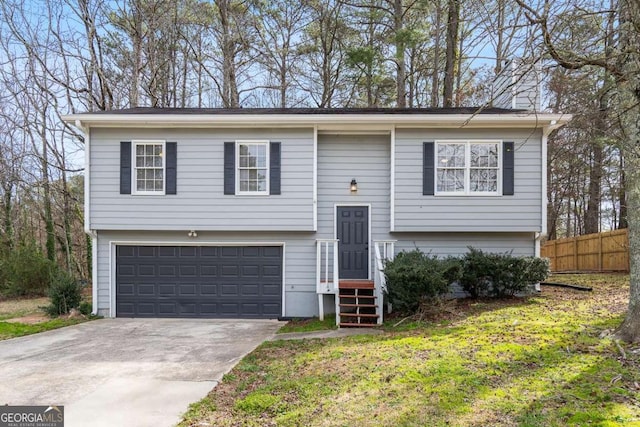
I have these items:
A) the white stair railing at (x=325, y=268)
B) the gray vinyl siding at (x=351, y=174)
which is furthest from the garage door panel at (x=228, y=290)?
the gray vinyl siding at (x=351, y=174)

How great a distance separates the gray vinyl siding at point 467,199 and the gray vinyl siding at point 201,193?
2112 millimetres

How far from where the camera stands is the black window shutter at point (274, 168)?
861cm

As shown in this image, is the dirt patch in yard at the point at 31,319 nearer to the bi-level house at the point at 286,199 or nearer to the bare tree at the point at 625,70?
the bi-level house at the point at 286,199

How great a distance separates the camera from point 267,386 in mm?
4180

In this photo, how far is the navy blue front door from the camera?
29.4 ft

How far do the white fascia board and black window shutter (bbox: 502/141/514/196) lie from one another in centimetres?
53

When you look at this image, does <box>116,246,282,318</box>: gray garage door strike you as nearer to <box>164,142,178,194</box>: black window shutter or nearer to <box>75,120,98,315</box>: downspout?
<box>75,120,98,315</box>: downspout

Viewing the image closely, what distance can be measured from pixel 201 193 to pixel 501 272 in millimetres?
6711

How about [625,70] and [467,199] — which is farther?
[467,199]

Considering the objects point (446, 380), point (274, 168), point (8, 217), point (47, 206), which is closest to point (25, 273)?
point (47, 206)

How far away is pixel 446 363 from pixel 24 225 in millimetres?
17665

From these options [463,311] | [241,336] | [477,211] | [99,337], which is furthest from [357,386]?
[477,211]

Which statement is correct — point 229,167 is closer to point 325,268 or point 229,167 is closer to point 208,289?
point 208,289

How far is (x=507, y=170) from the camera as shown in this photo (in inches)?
333
